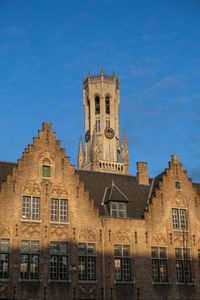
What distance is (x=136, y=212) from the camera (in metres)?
42.2

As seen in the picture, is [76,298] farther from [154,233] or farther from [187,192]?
[187,192]

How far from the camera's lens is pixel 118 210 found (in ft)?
135

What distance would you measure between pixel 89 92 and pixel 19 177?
91870mm

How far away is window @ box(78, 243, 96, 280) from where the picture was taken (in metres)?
38.0

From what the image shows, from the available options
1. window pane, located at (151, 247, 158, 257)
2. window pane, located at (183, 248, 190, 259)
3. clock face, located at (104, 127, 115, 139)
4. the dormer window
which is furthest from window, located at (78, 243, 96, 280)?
clock face, located at (104, 127, 115, 139)

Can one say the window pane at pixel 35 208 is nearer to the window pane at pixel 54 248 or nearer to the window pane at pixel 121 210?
the window pane at pixel 54 248

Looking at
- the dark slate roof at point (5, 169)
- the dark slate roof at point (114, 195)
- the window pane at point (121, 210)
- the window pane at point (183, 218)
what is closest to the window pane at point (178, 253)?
the window pane at point (183, 218)

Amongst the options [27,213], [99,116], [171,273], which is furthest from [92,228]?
[99,116]

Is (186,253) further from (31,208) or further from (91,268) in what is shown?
(31,208)

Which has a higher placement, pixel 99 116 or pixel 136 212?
pixel 99 116

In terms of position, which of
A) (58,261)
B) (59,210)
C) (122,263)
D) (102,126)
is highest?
(102,126)

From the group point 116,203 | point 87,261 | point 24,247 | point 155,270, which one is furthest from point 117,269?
point 24,247

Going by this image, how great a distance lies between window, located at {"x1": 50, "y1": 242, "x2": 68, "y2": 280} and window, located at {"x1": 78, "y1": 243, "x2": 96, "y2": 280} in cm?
125

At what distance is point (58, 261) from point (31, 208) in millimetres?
4648
